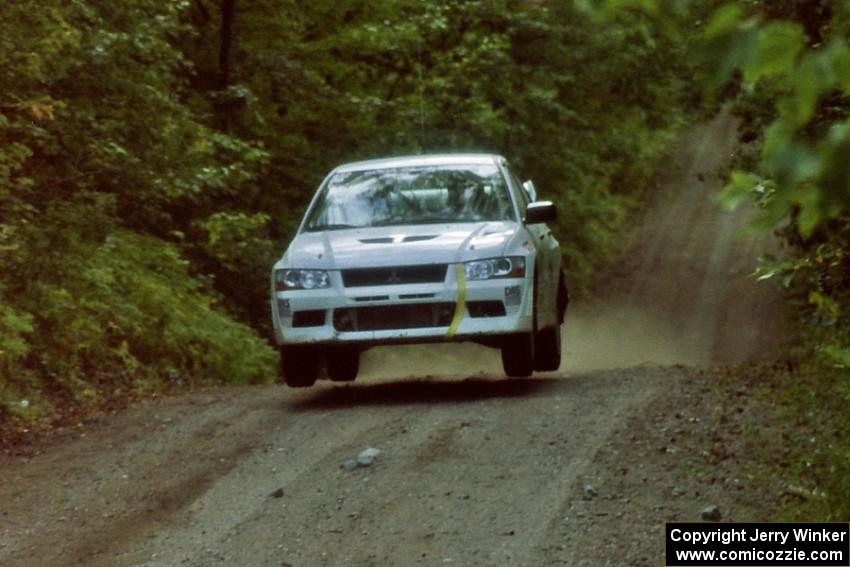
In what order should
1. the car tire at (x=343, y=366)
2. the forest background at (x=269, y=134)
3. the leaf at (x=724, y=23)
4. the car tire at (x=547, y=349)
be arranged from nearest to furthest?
the leaf at (x=724, y=23) < the forest background at (x=269, y=134) < the car tire at (x=547, y=349) < the car tire at (x=343, y=366)

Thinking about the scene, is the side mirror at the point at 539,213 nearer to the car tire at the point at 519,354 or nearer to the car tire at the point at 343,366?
the car tire at the point at 519,354

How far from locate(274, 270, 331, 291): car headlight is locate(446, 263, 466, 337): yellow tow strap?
3.09 ft

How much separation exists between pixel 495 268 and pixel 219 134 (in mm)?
7902

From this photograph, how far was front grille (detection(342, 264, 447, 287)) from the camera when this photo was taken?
11.4 m

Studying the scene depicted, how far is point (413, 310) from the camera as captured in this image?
1146 centimetres

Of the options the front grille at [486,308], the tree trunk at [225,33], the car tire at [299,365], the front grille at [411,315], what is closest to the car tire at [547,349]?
the front grille at [486,308]

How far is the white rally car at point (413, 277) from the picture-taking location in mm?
11445

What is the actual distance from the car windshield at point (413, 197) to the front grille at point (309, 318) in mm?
1059

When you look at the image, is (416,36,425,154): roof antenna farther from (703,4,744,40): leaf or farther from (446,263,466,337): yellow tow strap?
(703,4,744,40): leaf

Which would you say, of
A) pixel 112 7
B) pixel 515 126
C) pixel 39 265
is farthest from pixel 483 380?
pixel 515 126

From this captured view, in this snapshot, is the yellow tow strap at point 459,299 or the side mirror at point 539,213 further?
the side mirror at point 539,213

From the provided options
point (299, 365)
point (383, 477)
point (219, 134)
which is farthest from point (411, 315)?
point (219, 134)

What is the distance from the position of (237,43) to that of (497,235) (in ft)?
36.6

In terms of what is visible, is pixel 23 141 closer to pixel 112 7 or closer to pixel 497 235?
pixel 112 7
